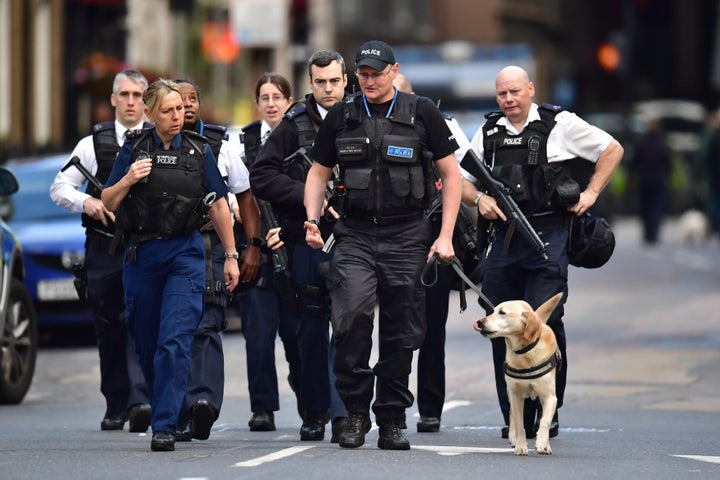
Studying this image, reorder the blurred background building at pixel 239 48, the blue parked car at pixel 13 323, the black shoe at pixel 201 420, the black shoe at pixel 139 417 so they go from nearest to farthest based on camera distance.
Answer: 1. the black shoe at pixel 201 420
2. the black shoe at pixel 139 417
3. the blue parked car at pixel 13 323
4. the blurred background building at pixel 239 48

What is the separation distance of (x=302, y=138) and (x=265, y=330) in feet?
3.97

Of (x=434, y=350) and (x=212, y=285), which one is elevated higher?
(x=212, y=285)

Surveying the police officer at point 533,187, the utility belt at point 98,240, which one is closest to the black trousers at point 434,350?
the police officer at point 533,187

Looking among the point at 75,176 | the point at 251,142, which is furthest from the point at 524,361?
the point at 75,176

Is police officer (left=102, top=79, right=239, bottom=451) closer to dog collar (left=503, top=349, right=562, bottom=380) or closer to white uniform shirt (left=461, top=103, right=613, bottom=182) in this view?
dog collar (left=503, top=349, right=562, bottom=380)

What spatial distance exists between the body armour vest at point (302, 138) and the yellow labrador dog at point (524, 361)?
1462 millimetres

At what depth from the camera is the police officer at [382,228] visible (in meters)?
9.73

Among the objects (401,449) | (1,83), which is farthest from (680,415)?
(1,83)

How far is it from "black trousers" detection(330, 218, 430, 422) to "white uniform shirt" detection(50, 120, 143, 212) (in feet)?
7.03

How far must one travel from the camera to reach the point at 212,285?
10867 millimetres

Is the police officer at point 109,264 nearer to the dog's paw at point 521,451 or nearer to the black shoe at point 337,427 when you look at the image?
the black shoe at point 337,427

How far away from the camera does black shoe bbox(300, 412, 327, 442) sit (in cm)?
1052

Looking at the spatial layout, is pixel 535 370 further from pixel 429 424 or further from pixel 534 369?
pixel 429 424

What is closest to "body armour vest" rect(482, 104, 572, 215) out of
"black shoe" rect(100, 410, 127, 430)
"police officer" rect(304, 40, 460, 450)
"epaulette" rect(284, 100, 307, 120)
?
"police officer" rect(304, 40, 460, 450)
